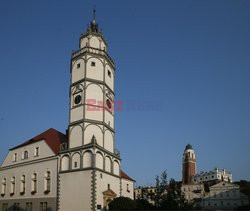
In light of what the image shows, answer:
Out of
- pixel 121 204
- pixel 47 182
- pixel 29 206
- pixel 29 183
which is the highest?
pixel 47 182

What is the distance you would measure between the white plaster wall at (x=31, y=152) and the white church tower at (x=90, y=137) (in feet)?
8.90

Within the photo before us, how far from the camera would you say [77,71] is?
4234cm

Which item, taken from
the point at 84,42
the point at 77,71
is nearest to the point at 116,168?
the point at 77,71

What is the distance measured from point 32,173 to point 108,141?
10495 mm

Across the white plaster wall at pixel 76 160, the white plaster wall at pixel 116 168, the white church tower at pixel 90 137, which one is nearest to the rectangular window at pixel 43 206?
the white church tower at pixel 90 137

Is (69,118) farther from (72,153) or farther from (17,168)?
(17,168)

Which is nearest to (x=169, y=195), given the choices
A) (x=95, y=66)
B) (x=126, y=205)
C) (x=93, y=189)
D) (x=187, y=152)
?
(x=126, y=205)

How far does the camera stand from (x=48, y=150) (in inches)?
1628

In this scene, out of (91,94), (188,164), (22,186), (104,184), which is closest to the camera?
(104,184)

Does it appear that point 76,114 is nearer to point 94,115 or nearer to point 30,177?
point 94,115

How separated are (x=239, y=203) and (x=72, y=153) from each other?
208 ft

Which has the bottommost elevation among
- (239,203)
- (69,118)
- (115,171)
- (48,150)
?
(239,203)

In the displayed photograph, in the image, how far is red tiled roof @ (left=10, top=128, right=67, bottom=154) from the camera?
138 ft

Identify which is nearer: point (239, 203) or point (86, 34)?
point (86, 34)
